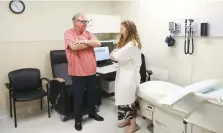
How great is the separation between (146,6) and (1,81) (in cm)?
258

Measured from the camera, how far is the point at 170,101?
5.23 feet

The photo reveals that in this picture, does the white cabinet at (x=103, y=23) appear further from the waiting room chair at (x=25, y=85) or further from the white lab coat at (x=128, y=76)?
the white lab coat at (x=128, y=76)

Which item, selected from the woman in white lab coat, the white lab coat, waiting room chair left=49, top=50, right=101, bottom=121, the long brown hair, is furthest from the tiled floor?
the long brown hair

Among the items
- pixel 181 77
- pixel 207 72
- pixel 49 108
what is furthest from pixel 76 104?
pixel 207 72

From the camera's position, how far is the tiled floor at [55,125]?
2.69 meters

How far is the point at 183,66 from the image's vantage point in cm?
293

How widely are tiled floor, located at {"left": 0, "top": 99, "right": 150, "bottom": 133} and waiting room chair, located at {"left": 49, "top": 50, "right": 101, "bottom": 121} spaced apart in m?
0.17

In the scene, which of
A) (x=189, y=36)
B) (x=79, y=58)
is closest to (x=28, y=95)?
(x=79, y=58)

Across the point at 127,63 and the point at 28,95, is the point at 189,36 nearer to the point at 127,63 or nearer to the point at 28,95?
the point at 127,63

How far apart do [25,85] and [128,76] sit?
5.29ft

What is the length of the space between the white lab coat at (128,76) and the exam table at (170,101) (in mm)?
168

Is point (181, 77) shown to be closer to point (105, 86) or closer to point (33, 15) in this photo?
point (105, 86)

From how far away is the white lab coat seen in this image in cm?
238

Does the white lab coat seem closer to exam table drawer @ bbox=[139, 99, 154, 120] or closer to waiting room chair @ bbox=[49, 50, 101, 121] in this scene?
exam table drawer @ bbox=[139, 99, 154, 120]
